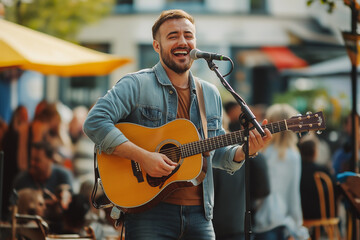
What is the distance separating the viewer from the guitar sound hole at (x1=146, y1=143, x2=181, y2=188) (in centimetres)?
344

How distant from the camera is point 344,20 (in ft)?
18.9

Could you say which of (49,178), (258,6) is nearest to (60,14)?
(258,6)

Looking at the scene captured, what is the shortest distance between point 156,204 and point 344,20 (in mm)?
3345

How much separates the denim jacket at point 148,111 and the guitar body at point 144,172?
7 centimetres

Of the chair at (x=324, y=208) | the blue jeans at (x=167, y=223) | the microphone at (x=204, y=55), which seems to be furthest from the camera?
the chair at (x=324, y=208)

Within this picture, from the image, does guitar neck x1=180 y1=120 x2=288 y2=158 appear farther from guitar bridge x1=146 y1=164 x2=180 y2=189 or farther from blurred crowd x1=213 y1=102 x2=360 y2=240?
blurred crowd x1=213 y1=102 x2=360 y2=240

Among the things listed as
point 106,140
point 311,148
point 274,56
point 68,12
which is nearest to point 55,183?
point 311,148

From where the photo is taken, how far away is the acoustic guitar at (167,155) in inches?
134

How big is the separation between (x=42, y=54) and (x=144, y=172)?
3.37 m

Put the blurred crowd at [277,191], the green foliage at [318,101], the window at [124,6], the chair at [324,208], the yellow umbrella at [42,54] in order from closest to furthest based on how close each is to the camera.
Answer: the blurred crowd at [277,191]
the yellow umbrella at [42,54]
the chair at [324,208]
the green foliage at [318,101]
the window at [124,6]

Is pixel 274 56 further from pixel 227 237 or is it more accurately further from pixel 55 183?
pixel 227 237

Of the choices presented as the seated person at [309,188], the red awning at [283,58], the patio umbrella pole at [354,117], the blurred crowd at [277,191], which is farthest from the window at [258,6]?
the patio umbrella pole at [354,117]

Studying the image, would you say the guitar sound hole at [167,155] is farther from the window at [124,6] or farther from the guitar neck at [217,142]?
the window at [124,6]

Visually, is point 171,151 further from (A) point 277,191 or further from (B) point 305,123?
(A) point 277,191
